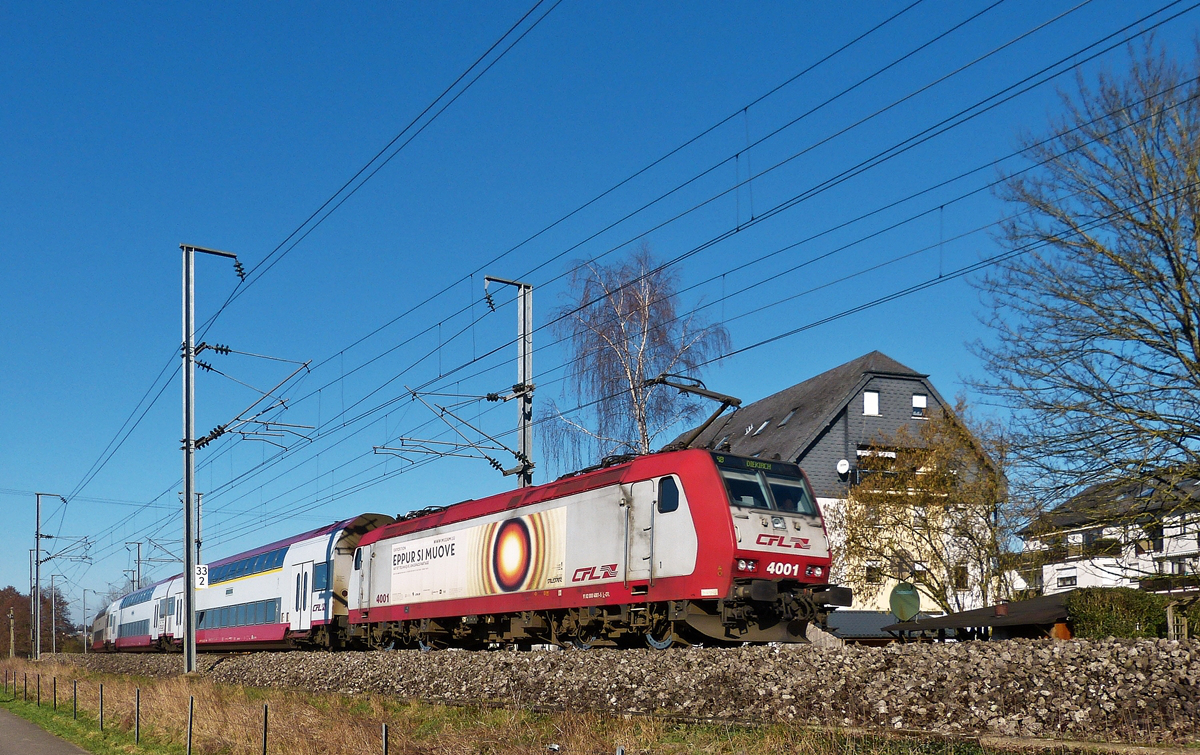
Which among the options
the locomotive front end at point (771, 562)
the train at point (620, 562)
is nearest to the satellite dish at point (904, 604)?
the train at point (620, 562)

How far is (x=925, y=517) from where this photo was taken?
117 ft

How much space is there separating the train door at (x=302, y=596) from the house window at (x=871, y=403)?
24432mm

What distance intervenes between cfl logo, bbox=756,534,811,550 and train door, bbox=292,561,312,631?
1929 cm

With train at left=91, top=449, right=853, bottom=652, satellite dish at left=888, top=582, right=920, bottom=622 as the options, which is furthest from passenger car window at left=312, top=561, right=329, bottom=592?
satellite dish at left=888, top=582, right=920, bottom=622

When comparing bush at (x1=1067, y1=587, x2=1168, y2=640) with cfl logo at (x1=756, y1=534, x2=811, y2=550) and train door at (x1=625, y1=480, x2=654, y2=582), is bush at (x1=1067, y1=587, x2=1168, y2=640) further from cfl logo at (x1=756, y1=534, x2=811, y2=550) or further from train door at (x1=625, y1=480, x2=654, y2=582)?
train door at (x1=625, y1=480, x2=654, y2=582)

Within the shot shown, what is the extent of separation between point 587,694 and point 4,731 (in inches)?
570

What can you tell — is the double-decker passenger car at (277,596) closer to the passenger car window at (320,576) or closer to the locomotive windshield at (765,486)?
the passenger car window at (320,576)

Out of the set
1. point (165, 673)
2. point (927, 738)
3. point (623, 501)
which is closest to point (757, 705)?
point (927, 738)

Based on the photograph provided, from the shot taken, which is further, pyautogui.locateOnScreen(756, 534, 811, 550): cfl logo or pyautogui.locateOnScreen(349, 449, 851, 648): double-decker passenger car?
pyautogui.locateOnScreen(756, 534, 811, 550): cfl logo

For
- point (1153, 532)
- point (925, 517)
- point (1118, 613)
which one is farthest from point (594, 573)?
point (925, 517)

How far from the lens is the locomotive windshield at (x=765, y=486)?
55.3 feet

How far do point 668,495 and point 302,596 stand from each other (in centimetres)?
1933

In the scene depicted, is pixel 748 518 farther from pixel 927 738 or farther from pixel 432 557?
pixel 432 557

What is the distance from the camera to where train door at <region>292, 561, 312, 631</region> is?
32062 millimetres
